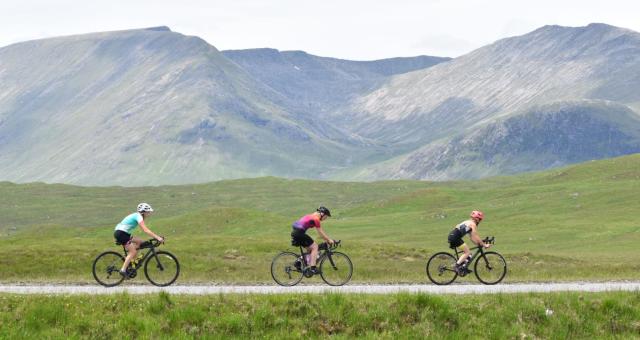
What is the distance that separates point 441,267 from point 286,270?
6.58 m

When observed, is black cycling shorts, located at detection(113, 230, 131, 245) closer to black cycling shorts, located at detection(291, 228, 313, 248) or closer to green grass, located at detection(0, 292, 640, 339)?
black cycling shorts, located at detection(291, 228, 313, 248)

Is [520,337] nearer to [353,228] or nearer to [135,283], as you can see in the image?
[135,283]

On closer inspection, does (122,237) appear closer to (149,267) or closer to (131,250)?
(131,250)

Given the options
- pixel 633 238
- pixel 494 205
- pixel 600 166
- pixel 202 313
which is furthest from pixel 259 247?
pixel 600 166

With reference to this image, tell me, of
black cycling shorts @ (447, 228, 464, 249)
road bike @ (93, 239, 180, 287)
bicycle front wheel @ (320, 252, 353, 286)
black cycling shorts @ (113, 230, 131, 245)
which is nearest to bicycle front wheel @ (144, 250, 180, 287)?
road bike @ (93, 239, 180, 287)

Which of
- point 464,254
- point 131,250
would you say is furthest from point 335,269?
point 131,250

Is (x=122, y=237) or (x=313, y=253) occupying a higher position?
(x=122, y=237)

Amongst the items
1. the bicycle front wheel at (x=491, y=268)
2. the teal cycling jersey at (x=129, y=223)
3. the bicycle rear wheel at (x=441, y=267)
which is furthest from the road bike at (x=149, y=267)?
the bicycle front wheel at (x=491, y=268)

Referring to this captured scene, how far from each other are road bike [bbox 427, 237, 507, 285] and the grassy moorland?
2.63m

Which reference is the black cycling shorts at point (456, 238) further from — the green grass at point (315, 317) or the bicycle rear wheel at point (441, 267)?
the green grass at point (315, 317)

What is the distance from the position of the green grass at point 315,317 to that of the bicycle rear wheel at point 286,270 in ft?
26.6

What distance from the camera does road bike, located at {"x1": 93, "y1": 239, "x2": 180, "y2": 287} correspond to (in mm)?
32938

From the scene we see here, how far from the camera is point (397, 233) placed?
95.2 m

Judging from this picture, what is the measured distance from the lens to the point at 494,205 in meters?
120
